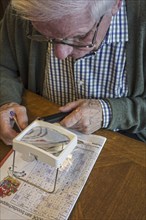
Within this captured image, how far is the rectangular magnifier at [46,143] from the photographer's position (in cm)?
62

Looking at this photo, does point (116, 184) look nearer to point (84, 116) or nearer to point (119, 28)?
point (84, 116)

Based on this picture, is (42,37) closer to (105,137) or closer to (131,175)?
(105,137)

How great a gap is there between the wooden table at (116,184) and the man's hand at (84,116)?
1.5 inches

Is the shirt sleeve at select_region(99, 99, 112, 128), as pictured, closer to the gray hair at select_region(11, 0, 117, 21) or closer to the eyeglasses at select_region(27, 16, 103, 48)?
the eyeglasses at select_region(27, 16, 103, 48)

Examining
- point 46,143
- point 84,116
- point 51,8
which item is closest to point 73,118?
point 84,116

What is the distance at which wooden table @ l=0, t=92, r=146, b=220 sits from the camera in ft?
2.13

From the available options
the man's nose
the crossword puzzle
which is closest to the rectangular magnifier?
the crossword puzzle

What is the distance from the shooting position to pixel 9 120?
2.81 ft

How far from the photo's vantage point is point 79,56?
857mm

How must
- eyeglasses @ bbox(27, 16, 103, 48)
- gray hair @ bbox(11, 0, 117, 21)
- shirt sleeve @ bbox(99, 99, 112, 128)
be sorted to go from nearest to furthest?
1. gray hair @ bbox(11, 0, 117, 21)
2. eyeglasses @ bbox(27, 16, 103, 48)
3. shirt sleeve @ bbox(99, 99, 112, 128)

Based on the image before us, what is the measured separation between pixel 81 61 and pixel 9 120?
0.29 meters

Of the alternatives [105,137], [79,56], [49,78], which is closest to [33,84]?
[49,78]

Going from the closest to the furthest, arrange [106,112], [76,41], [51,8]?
[51,8] < [76,41] < [106,112]

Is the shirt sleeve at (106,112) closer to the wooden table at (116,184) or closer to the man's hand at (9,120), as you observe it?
the wooden table at (116,184)
